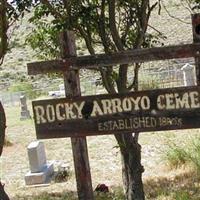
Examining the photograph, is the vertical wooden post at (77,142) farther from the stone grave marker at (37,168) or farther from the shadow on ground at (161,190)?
the stone grave marker at (37,168)

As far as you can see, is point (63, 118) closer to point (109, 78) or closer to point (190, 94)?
point (190, 94)

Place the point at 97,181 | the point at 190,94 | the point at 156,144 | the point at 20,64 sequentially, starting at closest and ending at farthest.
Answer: the point at 190,94, the point at 97,181, the point at 156,144, the point at 20,64

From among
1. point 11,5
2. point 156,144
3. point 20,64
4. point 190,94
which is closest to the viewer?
point 190,94

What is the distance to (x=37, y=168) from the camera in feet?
33.1

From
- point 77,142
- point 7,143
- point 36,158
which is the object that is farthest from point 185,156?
point 7,143

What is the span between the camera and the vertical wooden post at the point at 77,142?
167 inches

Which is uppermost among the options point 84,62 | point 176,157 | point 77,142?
point 84,62

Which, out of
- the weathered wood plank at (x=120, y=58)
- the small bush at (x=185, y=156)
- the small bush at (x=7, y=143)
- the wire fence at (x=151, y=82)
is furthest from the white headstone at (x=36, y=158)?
the weathered wood plank at (x=120, y=58)

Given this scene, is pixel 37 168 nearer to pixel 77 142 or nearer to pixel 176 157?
pixel 176 157

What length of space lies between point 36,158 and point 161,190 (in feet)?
10.2

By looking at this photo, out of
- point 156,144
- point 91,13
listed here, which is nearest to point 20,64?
point 156,144

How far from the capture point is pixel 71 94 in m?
4.21

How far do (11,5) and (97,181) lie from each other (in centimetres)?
445

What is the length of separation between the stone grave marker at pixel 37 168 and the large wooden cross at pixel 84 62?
5.58m
